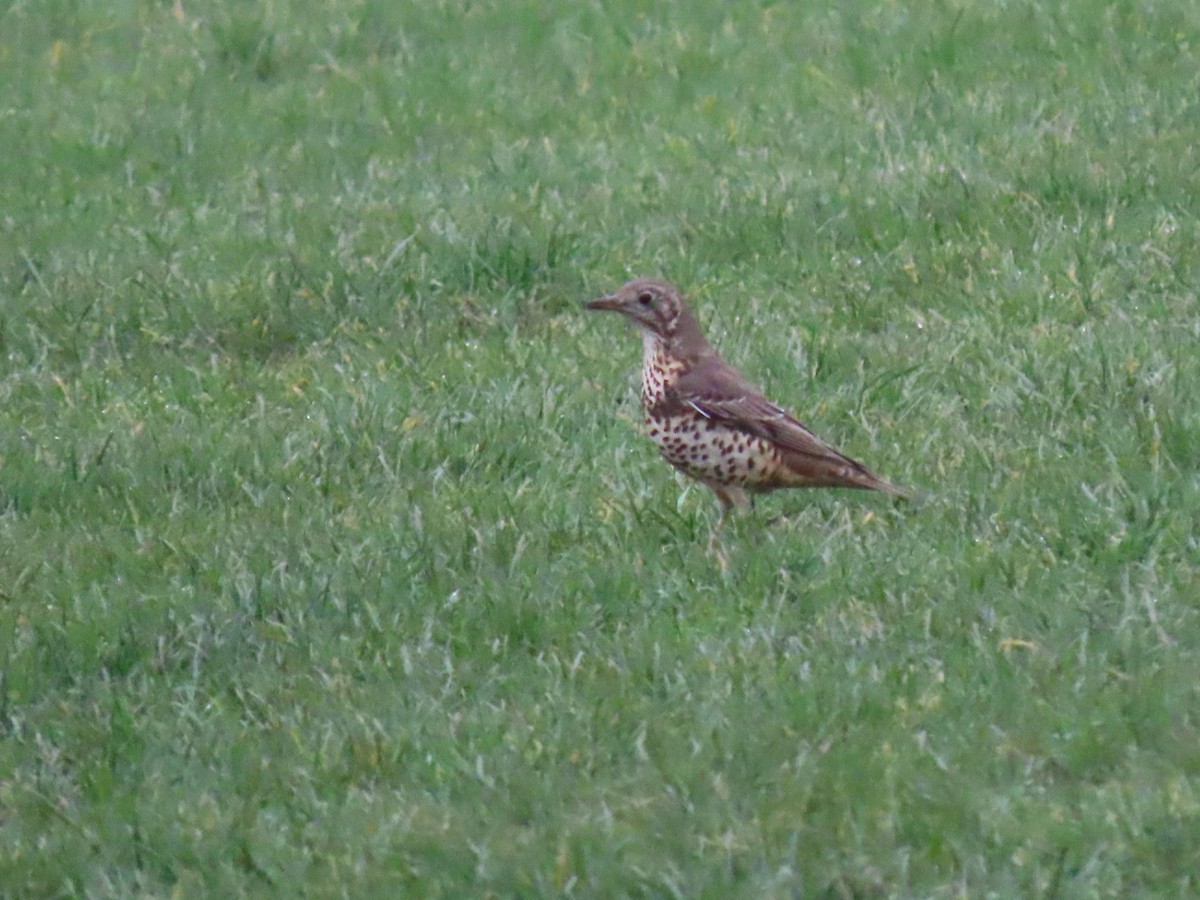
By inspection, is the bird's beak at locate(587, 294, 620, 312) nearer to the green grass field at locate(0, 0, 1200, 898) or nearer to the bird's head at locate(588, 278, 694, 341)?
the bird's head at locate(588, 278, 694, 341)

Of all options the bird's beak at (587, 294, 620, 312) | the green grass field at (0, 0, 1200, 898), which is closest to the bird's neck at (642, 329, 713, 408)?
the bird's beak at (587, 294, 620, 312)

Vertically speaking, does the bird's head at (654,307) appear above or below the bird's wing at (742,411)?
above

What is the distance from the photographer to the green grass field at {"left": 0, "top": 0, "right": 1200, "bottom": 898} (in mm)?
4945

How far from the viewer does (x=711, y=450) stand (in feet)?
23.0

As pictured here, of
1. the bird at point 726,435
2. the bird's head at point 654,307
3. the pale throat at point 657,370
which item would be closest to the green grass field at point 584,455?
the bird at point 726,435

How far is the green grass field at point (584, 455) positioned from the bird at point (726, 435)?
17cm

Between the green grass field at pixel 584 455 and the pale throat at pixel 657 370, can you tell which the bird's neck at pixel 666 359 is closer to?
the pale throat at pixel 657 370

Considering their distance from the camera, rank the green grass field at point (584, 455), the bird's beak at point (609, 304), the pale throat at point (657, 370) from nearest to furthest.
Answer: the green grass field at point (584, 455)
the pale throat at point (657, 370)
the bird's beak at point (609, 304)

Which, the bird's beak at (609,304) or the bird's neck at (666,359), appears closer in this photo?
the bird's neck at (666,359)

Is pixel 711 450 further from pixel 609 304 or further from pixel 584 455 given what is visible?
pixel 584 455

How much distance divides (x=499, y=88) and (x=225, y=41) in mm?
1953

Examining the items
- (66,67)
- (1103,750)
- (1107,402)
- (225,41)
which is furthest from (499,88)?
(1103,750)

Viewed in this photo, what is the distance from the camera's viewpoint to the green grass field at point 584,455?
495 centimetres

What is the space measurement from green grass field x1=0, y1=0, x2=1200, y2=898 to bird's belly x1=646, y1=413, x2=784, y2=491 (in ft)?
0.63
